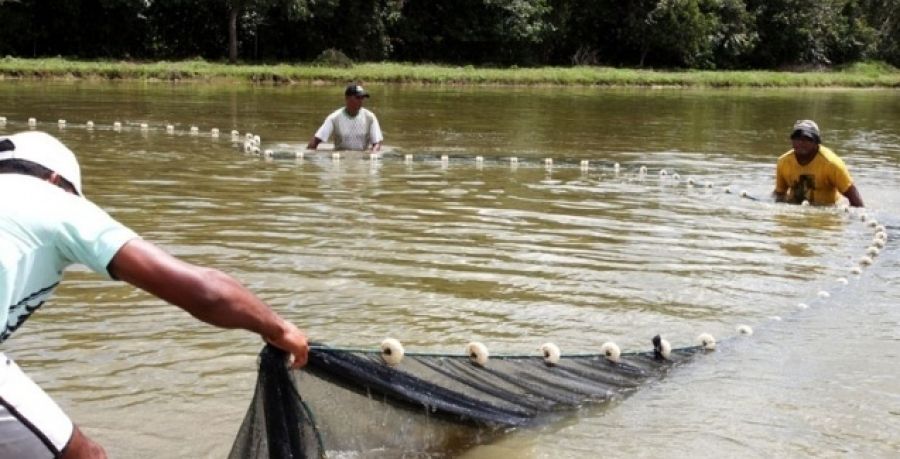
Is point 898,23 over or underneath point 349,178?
over

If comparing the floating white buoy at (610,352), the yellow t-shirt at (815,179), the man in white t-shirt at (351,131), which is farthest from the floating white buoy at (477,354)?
the man in white t-shirt at (351,131)

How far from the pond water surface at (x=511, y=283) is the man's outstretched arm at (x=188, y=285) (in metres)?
1.86

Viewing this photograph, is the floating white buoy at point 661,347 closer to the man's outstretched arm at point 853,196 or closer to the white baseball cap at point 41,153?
the white baseball cap at point 41,153

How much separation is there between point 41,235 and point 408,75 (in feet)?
114

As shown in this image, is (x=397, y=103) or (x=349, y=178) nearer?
(x=349, y=178)

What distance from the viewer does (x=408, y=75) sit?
121 feet

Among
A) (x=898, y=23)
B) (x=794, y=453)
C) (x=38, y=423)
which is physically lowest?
(x=794, y=453)

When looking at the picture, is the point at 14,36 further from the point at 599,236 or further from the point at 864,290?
the point at 864,290

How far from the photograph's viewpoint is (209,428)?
4.62 meters

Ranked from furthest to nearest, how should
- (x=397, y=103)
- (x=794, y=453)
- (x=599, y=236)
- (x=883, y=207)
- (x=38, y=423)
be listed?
1. (x=397, y=103)
2. (x=883, y=207)
3. (x=599, y=236)
4. (x=794, y=453)
5. (x=38, y=423)

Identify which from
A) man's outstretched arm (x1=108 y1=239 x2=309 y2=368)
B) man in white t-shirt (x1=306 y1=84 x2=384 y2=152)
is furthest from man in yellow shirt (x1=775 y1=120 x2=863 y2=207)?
man's outstretched arm (x1=108 y1=239 x2=309 y2=368)

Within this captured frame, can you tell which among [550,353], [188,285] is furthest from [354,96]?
[188,285]

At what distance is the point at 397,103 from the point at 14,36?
18.1 metres

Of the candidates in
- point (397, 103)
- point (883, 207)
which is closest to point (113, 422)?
point (883, 207)
